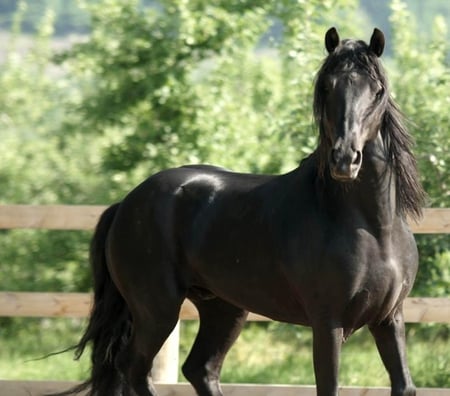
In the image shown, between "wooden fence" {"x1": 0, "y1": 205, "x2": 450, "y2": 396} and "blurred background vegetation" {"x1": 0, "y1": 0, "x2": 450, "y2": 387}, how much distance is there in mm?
1250

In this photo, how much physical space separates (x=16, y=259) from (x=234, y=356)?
269 cm

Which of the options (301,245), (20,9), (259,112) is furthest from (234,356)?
(20,9)

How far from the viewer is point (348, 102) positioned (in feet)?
13.6

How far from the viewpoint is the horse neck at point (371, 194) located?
4.37 meters

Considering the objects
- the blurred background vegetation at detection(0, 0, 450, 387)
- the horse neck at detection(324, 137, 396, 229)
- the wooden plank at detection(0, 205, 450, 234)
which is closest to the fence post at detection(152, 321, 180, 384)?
Result: the wooden plank at detection(0, 205, 450, 234)

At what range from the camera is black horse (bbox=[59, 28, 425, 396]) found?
4.30m

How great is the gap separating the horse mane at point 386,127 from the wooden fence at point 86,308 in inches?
55.3

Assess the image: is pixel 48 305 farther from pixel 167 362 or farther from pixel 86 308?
pixel 167 362

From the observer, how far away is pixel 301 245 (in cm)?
447

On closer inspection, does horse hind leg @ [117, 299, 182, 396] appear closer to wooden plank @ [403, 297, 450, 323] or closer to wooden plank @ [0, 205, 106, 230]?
wooden plank @ [0, 205, 106, 230]

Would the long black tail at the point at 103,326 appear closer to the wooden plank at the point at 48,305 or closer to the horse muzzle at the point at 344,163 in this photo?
the wooden plank at the point at 48,305

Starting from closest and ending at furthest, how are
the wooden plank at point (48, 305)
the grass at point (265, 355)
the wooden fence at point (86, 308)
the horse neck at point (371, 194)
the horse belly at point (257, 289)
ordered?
1. the horse neck at point (371, 194)
2. the horse belly at point (257, 289)
3. the wooden fence at point (86, 308)
4. the wooden plank at point (48, 305)
5. the grass at point (265, 355)

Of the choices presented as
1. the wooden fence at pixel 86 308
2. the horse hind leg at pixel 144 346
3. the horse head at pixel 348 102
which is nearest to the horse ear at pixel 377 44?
the horse head at pixel 348 102

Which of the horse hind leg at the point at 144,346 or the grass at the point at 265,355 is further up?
the horse hind leg at the point at 144,346
